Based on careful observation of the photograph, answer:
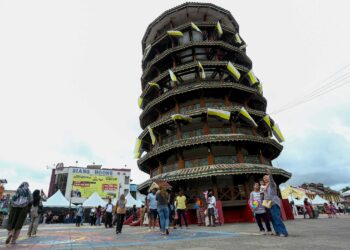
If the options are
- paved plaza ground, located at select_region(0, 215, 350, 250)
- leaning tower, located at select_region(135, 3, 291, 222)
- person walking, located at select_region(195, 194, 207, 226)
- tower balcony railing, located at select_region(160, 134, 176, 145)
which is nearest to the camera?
paved plaza ground, located at select_region(0, 215, 350, 250)

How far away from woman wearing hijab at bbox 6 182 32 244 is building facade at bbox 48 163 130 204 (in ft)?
174

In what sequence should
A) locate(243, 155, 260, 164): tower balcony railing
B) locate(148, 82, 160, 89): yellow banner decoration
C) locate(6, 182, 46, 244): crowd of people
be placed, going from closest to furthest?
locate(6, 182, 46, 244): crowd of people < locate(243, 155, 260, 164): tower balcony railing < locate(148, 82, 160, 89): yellow banner decoration

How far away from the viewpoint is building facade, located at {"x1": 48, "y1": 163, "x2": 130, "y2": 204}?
188 feet

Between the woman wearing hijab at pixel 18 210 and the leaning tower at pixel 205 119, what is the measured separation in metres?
9.92

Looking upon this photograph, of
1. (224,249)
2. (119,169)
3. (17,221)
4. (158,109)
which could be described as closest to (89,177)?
(119,169)

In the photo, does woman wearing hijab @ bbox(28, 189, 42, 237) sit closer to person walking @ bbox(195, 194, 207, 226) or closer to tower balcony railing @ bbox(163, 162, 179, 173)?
person walking @ bbox(195, 194, 207, 226)

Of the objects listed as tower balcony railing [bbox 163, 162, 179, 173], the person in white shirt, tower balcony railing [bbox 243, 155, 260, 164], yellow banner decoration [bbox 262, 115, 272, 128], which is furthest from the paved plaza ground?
yellow banner decoration [bbox 262, 115, 272, 128]

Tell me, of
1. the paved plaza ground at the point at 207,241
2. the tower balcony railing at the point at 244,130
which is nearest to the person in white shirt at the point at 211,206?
the paved plaza ground at the point at 207,241

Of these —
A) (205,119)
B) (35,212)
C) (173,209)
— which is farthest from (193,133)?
(35,212)

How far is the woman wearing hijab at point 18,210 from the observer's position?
6841 millimetres

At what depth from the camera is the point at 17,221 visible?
7.05 m

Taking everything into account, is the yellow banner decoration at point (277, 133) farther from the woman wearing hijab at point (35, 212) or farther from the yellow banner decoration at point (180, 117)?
the woman wearing hijab at point (35, 212)

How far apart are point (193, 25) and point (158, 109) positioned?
9065 millimetres

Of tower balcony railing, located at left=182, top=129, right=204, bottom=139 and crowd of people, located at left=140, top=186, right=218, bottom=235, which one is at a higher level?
tower balcony railing, located at left=182, top=129, right=204, bottom=139
